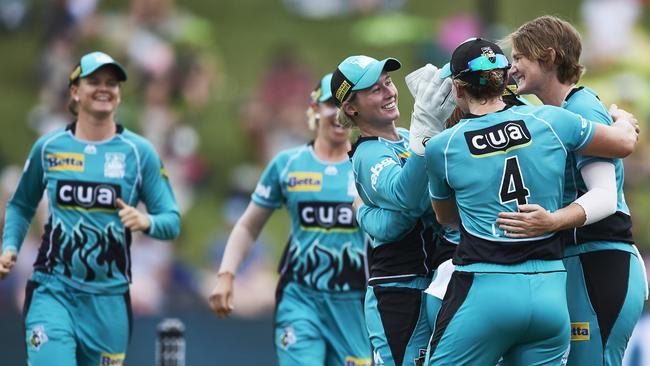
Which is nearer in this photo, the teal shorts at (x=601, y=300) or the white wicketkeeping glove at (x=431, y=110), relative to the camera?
the white wicketkeeping glove at (x=431, y=110)

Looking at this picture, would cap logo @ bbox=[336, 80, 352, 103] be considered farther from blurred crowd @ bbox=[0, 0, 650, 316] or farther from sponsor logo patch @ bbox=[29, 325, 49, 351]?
blurred crowd @ bbox=[0, 0, 650, 316]

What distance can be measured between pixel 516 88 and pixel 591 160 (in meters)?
0.65

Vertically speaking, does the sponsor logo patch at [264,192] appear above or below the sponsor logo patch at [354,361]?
above

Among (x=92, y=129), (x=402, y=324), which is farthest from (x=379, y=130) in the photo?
(x=92, y=129)

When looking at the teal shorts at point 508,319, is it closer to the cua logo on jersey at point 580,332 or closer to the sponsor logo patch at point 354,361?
the cua logo on jersey at point 580,332

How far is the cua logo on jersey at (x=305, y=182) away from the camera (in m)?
7.33

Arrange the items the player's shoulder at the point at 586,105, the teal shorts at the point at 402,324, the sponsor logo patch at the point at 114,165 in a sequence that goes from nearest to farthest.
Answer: the player's shoulder at the point at 586,105 < the teal shorts at the point at 402,324 < the sponsor logo patch at the point at 114,165

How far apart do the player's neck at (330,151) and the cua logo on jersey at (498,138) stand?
2.80 m

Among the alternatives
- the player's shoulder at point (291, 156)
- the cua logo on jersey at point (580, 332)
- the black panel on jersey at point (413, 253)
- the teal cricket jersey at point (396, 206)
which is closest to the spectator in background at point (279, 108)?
the player's shoulder at point (291, 156)

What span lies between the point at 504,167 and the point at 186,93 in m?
8.96

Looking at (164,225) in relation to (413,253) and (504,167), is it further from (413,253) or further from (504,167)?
(504,167)

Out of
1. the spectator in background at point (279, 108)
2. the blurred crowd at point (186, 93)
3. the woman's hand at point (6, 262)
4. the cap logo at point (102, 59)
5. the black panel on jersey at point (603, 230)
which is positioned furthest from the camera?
the spectator in background at point (279, 108)

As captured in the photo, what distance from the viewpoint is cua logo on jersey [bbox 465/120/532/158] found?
4.68 m

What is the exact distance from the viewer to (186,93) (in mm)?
13266
